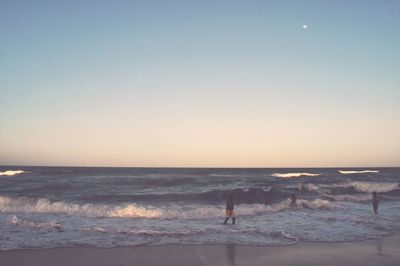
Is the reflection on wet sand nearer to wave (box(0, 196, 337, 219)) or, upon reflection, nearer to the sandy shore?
the sandy shore

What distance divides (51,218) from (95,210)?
421cm

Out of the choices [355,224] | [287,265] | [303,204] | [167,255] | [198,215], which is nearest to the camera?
[287,265]

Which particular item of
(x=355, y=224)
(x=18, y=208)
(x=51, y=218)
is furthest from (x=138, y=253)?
(x=18, y=208)

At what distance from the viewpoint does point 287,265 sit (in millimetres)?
11625

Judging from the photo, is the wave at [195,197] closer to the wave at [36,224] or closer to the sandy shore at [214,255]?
the wave at [36,224]

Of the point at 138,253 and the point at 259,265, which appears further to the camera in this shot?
the point at 138,253

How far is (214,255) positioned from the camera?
12789mm

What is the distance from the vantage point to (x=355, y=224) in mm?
19312

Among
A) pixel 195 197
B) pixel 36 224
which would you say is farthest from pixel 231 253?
pixel 195 197

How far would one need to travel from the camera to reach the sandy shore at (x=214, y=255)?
1189 cm

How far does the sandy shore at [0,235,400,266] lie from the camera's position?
468 inches

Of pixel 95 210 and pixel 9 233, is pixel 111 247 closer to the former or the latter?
pixel 9 233

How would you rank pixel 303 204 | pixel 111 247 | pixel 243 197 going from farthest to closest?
pixel 243 197
pixel 303 204
pixel 111 247

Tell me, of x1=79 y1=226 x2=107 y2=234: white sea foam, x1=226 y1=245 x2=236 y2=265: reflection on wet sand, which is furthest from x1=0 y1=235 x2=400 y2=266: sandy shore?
x1=79 y1=226 x2=107 y2=234: white sea foam
